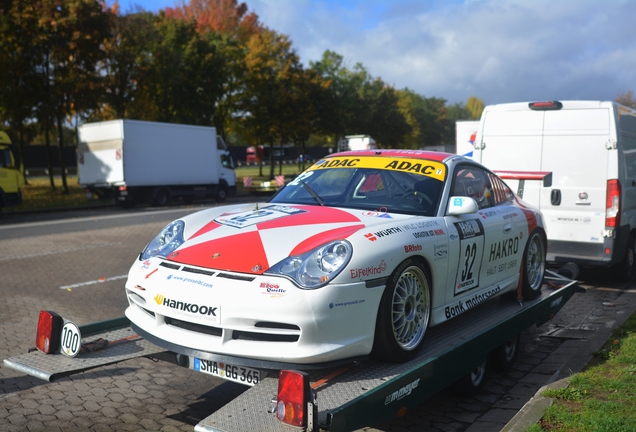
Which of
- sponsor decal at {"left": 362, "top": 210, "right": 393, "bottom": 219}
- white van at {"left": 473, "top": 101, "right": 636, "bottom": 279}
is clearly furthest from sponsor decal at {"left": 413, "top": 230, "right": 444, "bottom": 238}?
white van at {"left": 473, "top": 101, "right": 636, "bottom": 279}

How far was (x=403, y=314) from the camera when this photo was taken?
4.14 m

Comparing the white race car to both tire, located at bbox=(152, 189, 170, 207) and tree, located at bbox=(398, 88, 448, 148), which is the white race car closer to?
tire, located at bbox=(152, 189, 170, 207)

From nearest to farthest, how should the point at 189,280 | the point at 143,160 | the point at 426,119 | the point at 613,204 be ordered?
the point at 189,280
the point at 613,204
the point at 143,160
the point at 426,119

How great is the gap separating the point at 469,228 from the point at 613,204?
15.3 feet

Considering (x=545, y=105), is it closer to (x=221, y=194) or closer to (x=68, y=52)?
(x=68, y=52)

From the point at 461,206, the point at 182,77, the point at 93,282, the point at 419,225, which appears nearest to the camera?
the point at 419,225

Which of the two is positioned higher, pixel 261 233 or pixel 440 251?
pixel 261 233

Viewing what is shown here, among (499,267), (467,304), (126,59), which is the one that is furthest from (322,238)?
(126,59)

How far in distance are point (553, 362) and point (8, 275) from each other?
8017 mm

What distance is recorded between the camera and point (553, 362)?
5969 millimetres

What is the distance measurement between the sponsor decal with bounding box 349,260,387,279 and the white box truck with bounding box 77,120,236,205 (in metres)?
22.6

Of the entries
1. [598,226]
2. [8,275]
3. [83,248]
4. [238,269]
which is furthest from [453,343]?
[83,248]

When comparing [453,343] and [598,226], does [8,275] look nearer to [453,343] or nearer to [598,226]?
[453,343]

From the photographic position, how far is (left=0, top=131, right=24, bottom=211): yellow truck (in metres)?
21.6
